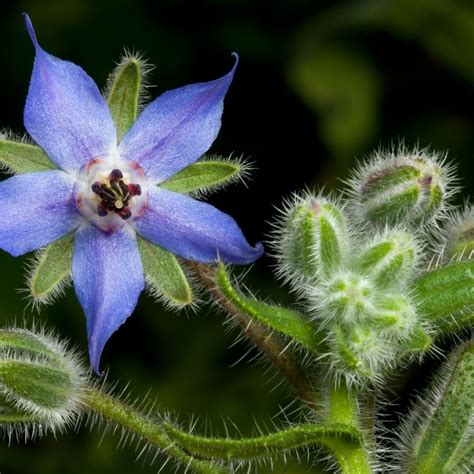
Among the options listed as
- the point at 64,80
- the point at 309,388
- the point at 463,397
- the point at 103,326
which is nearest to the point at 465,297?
the point at 463,397

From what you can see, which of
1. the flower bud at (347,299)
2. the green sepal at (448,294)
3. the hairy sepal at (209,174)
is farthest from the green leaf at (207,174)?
the green sepal at (448,294)

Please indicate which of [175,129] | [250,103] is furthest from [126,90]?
[250,103]

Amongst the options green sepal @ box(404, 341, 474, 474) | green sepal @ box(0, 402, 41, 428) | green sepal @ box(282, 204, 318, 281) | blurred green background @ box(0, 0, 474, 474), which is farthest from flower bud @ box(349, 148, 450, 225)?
blurred green background @ box(0, 0, 474, 474)

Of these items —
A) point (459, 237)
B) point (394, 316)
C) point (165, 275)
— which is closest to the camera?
point (394, 316)

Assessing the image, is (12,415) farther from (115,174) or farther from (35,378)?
(115,174)

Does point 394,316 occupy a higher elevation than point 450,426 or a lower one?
higher

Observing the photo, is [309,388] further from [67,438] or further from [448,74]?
[448,74]
